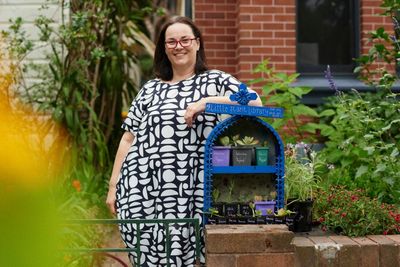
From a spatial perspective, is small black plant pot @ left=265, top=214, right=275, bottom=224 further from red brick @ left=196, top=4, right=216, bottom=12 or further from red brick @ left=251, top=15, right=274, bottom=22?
red brick @ left=196, top=4, right=216, bottom=12

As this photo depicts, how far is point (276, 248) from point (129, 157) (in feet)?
3.10

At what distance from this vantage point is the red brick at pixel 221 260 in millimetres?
2354

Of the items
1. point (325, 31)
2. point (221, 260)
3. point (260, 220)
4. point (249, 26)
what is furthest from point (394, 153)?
point (325, 31)

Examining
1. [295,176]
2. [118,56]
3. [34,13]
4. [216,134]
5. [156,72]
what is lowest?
[295,176]

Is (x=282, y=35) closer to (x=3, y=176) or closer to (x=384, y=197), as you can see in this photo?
(x=384, y=197)

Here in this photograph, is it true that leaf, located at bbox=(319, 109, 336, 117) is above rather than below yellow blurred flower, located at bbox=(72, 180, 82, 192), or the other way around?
above

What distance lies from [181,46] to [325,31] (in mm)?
3885

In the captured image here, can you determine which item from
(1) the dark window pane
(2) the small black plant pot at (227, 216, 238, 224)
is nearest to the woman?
(2) the small black plant pot at (227, 216, 238, 224)

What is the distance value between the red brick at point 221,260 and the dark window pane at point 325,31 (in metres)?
4.35

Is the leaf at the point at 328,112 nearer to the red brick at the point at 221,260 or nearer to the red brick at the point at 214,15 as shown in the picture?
the red brick at the point at 214,15

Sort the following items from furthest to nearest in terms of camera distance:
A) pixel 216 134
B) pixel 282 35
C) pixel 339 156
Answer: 1. pixel 282 35
2. pixel 339 156
3. pixel 216 134

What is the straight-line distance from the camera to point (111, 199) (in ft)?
10.3

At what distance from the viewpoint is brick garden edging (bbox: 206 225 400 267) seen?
236 centimetres

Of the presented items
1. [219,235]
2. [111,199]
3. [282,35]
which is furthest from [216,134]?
[282,35]
